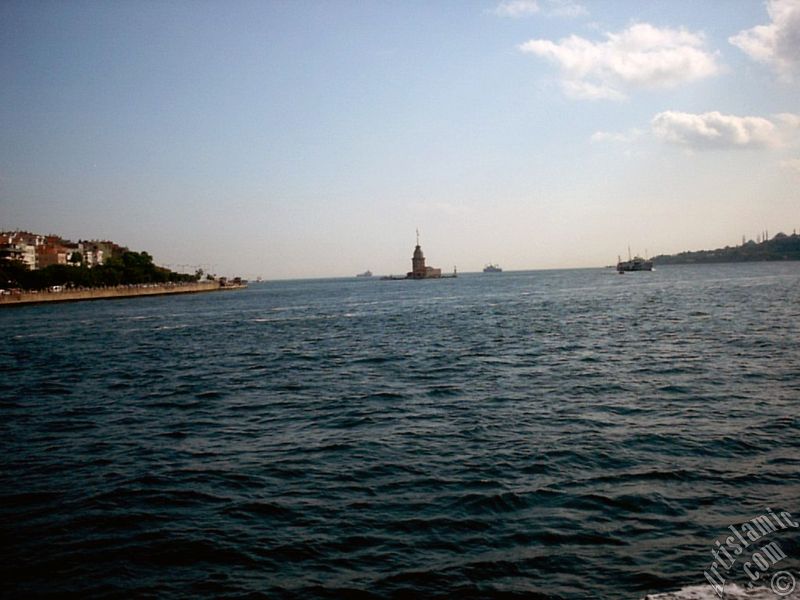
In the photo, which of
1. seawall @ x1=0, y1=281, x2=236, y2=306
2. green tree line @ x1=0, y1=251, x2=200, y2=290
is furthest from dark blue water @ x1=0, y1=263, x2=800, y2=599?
green tree line @ x1=0, y1=251, x2=200, y2=290

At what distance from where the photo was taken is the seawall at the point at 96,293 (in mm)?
103500

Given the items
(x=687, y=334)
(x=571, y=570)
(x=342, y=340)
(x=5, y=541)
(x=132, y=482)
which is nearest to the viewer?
(x=571, y=570)

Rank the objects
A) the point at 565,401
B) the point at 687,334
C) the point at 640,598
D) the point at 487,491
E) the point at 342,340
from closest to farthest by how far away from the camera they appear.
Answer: the point at 640,598, the point at 487,491, the point at 565,401, the point at 687,334, the point at 342,340

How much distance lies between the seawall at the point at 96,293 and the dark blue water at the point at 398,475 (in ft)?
295

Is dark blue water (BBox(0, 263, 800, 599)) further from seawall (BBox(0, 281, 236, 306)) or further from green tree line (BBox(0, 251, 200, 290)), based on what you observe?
green tree line (BBox(0, 251, 200, 290))

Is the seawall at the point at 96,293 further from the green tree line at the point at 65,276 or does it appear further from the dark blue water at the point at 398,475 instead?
the dark blue water at the point at 398,475

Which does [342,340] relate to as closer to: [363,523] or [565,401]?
[565,401]

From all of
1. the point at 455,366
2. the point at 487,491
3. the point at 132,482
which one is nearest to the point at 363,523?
the point at 487,491

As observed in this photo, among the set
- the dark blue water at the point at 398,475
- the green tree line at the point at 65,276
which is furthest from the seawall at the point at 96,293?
the dark blue water at the point at 398,475

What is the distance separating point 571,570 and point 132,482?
8967 millimetres

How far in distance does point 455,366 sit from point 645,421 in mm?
12191

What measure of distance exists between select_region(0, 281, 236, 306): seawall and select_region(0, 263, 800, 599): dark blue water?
89778mm

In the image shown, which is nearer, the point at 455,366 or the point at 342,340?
the point at 455,366

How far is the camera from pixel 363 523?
32.4 ft
